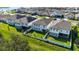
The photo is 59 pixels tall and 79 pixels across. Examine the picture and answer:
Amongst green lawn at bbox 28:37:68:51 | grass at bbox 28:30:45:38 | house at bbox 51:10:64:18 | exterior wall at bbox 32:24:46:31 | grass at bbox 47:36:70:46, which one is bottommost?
green lawn at bbox 28:37:68:51

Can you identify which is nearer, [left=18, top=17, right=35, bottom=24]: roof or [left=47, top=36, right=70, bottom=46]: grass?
[left=47, top=36, right=70, bottom=46]: grass

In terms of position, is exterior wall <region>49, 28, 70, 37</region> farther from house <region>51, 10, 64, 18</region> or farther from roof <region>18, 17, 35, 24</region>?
roof <region>18, 17, 35, 24</region>

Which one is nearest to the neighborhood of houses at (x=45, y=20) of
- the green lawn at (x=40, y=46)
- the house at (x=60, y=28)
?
the house at (x=60, y=28)

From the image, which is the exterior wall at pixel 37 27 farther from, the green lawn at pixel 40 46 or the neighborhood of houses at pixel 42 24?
the green lawn at pixel 40 46

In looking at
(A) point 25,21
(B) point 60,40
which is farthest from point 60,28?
(A) point 25,21

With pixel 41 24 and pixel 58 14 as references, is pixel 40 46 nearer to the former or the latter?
pixel 41 24

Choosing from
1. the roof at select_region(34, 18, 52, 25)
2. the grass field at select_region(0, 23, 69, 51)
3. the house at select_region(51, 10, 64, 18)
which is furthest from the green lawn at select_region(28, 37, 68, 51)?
the house at select_region(51, 10, 64, 18)
